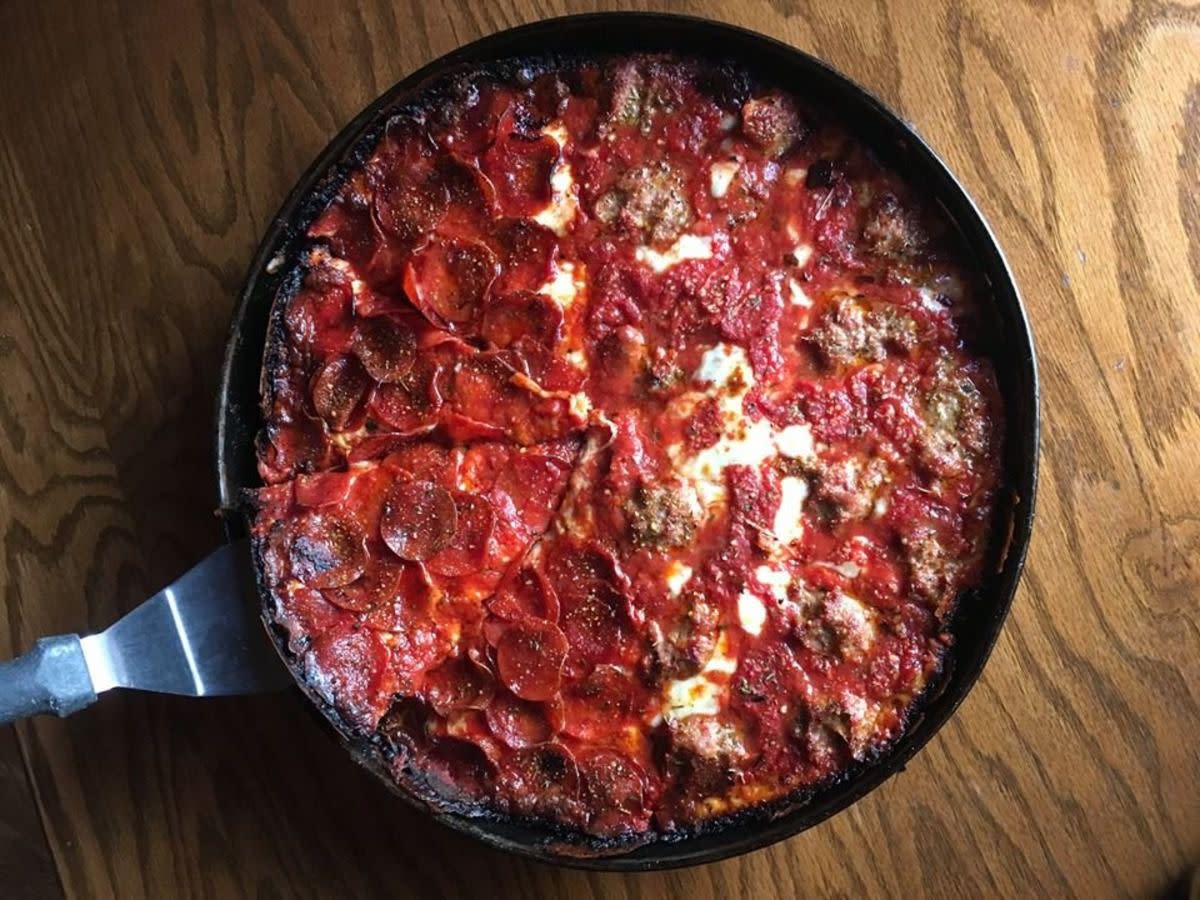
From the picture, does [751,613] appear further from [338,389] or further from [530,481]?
[338,389]

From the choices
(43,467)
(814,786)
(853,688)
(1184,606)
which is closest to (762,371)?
(853,688)

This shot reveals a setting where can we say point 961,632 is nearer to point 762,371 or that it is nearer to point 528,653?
point 762,371

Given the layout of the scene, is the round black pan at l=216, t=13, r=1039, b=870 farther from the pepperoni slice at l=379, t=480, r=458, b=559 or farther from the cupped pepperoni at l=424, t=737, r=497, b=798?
the pepperoni slice at l=379, t=480, r=458, b=559

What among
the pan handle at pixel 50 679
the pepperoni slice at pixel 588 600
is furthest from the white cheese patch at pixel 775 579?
the pan handle at pixel 50 679

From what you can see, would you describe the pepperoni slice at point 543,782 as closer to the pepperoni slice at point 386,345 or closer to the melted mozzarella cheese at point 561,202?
the pepperoni slice at point 386,345

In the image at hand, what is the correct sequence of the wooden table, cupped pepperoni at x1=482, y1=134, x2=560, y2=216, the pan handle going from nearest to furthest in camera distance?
the pan handle
cupped pepperoni at x1=482, y1=134, x2=560, y2=216
the wooden table

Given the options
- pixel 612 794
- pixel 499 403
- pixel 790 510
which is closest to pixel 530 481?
pixel 499 403

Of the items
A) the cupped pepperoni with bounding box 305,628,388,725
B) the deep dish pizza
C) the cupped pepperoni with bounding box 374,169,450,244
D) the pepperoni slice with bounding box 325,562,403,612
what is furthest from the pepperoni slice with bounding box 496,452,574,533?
the cupped pepperoni with bounding box 374,169,450,244
